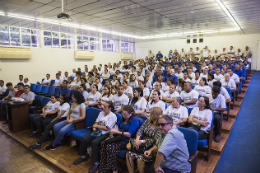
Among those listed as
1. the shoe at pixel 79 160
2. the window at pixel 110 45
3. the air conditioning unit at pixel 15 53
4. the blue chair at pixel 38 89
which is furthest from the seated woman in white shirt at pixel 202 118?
the window at pixel 110 45

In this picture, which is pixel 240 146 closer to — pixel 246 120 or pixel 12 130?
pixel 246 120

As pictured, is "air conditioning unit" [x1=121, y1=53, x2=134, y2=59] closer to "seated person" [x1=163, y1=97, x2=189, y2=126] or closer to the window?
the window

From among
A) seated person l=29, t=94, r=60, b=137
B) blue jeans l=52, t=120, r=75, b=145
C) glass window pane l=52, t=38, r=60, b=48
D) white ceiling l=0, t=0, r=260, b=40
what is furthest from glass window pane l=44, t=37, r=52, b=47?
blue jeans l=52, t=120, r=75, b=145

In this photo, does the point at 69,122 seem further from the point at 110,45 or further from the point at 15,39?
the point at 110,45

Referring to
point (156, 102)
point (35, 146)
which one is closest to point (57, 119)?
point (35, 146)

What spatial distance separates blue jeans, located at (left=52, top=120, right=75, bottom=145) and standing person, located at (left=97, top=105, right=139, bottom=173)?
0.92 m

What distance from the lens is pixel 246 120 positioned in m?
3.74

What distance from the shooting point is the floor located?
8.64 ft

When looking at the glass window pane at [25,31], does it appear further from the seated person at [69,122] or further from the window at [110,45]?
the seated person at [69,122]

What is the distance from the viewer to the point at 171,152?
177 centimetres

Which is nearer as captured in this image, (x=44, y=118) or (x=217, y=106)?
(x=217, y=106)

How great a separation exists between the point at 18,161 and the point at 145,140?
7.38 ft

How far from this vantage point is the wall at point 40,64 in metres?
7.98

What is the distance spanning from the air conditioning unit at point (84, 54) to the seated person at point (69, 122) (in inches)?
309
